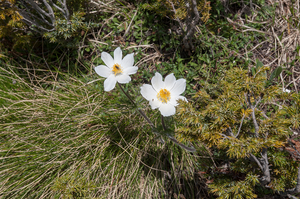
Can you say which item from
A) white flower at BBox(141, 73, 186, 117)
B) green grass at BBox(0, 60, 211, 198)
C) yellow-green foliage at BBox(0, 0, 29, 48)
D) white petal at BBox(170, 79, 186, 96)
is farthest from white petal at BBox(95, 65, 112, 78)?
yellow-green foliage at BBox(0, 0, 29, 48)

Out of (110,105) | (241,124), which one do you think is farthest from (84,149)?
(241,124)

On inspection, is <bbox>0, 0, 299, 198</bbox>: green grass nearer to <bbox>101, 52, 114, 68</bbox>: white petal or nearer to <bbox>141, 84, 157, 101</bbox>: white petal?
<bbox>141, 84, 157, 101</bbox>: white petal

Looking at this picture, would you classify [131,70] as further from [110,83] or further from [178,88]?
[178,88]

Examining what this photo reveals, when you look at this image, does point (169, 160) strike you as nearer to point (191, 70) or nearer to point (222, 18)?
point (191, 70)

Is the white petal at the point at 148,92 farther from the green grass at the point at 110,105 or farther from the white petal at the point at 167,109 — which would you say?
the green grass at the point at 110,105

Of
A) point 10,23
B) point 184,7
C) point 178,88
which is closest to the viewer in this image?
point 178,88

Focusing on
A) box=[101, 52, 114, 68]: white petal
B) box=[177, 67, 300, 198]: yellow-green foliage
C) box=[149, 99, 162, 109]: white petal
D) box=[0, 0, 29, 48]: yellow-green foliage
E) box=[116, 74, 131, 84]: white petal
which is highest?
box=[0, 0, 29, 48]: yellow-green foliage

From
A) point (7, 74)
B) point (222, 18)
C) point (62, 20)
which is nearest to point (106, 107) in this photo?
point (62, 20)
